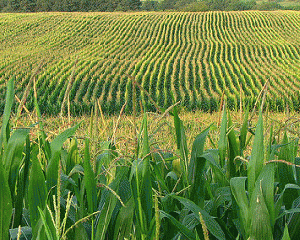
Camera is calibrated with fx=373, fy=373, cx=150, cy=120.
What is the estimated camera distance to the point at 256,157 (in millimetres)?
962

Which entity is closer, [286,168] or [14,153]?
[14,153]

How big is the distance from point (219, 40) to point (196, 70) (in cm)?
979

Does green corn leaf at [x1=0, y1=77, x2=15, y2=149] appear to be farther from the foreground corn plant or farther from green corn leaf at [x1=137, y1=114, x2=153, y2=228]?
green corn leaf at [x1=137, y1=114, x2=153, y2=228]

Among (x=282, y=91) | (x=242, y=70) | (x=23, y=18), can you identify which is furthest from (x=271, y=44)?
(x=23, y=18)

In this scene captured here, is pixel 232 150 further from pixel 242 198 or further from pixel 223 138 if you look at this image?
pixel 242 198

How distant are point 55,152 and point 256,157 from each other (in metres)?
0.53

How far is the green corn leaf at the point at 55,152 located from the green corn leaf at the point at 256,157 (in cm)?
46

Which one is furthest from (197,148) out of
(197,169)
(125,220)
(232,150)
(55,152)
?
(55,152)

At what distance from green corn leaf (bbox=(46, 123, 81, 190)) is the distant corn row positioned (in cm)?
472

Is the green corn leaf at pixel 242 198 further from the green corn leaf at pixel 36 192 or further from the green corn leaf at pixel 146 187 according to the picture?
the green corn leaf at pixel 36 192

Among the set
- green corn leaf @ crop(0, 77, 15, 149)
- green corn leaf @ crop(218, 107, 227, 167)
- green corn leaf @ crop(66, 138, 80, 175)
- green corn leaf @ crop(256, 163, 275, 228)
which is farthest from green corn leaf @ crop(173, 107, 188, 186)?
green corn leaf @ crop(0, 77, 15, 149)

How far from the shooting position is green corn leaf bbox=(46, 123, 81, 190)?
0.98m

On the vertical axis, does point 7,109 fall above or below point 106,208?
above

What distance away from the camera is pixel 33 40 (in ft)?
86.8
